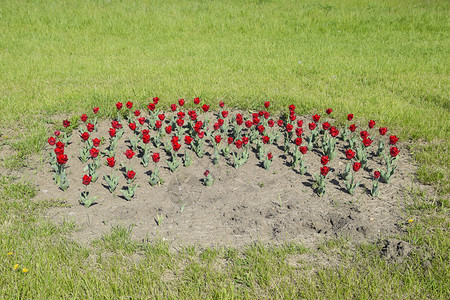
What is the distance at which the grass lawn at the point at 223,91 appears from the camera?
3.09m

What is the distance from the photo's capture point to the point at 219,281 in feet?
10.1

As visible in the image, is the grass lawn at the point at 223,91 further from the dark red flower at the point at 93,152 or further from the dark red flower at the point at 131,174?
the dark red flower at the point at 131,174

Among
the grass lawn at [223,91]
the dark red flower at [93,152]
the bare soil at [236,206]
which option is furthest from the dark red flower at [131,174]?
the grass lawn at [223,91]

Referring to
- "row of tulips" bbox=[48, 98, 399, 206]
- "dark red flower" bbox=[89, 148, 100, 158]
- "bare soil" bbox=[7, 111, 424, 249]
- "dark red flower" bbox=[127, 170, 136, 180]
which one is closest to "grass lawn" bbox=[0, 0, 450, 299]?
"bare soil" bbox=[7, 111, 424, 249]

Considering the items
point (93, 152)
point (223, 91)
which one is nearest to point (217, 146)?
point (93, 152)

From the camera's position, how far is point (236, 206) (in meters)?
3.95


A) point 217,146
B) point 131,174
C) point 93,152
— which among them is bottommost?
point 217,146

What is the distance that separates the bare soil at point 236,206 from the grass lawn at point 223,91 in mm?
160

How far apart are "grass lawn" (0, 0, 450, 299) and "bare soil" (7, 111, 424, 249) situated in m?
0.16

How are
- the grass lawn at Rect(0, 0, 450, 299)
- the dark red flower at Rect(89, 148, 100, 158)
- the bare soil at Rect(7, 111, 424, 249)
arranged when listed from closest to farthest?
the grass lawn at Rect(0, 0, 450, 299)
the bare soil at Rect(7, 111, 424, 249)
the dark red flower at Rect(89, 148, 100, 158)

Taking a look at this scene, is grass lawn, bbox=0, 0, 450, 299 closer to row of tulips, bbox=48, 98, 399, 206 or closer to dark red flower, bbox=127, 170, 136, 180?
row of tulips, bbox=48, 98, 399, 206

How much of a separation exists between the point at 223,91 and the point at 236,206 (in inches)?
128

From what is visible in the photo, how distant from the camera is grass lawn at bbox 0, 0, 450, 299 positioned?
3.09 meters

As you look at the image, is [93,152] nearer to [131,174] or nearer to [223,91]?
[131,174]
